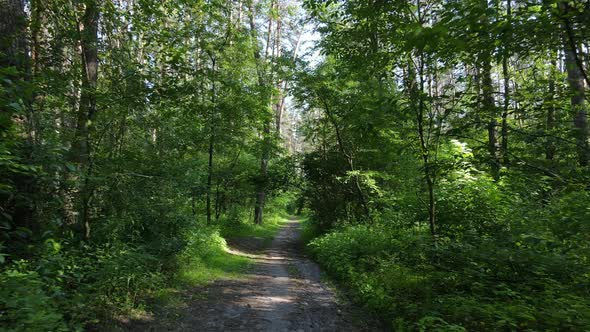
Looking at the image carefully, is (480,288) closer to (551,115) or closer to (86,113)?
(551,115)

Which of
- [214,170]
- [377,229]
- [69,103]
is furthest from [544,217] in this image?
[214,170]

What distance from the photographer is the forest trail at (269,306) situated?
5.86m

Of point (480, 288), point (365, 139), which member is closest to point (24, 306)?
point (480, 288)

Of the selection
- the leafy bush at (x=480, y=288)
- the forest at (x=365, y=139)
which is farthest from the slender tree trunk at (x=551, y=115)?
the leafy bush at (x=480, y=288)

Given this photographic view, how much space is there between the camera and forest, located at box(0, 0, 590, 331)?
4.00 metres

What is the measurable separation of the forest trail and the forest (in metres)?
0.46

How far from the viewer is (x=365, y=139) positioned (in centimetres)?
783

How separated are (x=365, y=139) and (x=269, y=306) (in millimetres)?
4181

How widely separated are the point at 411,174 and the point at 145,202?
9.72m

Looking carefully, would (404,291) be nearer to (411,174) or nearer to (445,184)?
(445,184)

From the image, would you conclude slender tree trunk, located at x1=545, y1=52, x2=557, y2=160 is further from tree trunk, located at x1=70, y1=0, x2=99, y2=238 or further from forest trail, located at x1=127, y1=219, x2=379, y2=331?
tree trunk, located at x1=70, y1=0, x2=99, y2=238

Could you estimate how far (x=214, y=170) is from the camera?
16031 millimetres

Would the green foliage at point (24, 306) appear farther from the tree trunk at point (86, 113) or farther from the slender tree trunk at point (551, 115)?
the slender tree trunk at point (551, 115)

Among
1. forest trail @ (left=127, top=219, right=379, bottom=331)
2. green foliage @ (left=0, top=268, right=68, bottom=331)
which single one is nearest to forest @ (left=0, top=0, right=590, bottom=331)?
green foliage @ (left=0, top=268, right=68, bottom=331)
